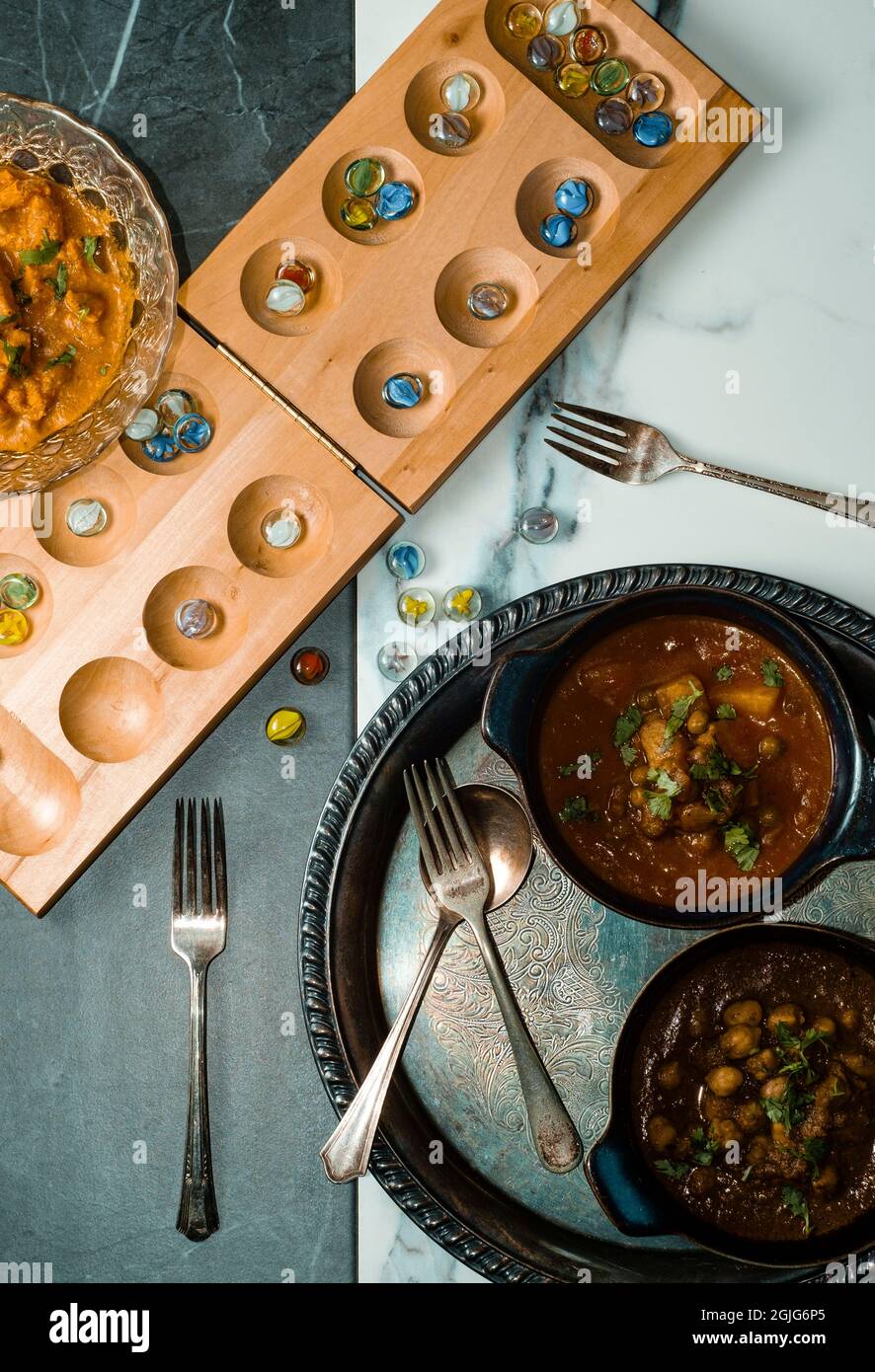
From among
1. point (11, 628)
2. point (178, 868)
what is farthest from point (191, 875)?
point (11, 628)

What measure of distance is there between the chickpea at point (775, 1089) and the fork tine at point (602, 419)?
1.13 meters

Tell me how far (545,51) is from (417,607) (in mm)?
1007

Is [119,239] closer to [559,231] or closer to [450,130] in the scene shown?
[450,130]

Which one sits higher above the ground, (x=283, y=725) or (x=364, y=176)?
(x=364, y=176)

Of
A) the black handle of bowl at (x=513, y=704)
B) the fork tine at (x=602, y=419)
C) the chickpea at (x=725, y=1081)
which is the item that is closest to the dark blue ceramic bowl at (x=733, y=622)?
the black handle of bowl at (x=513, y=704)

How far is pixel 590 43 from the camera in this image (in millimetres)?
1906

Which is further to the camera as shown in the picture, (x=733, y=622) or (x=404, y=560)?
(x=404, y=560)

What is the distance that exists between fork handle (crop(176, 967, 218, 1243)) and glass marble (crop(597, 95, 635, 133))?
5.49ft

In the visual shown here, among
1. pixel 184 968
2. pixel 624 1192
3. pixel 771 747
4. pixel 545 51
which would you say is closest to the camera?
pixel 624 1192

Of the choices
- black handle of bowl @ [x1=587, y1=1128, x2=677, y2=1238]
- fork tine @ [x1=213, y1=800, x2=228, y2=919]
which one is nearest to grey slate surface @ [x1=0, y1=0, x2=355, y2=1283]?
fork tine @ [x1=213, y1=800, x2=228, y2=919]

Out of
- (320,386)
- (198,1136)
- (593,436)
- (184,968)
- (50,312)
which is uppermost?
(593,436)

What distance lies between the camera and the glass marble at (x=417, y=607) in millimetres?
2016

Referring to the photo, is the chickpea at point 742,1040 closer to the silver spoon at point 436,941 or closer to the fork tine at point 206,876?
the silver spoon at point 436,941

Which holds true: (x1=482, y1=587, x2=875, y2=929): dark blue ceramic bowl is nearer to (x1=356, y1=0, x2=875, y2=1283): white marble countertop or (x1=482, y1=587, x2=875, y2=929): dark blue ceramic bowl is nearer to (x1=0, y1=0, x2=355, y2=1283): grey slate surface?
(x1=356, y1=0, x2=875, y2=1283): white marble countertop
